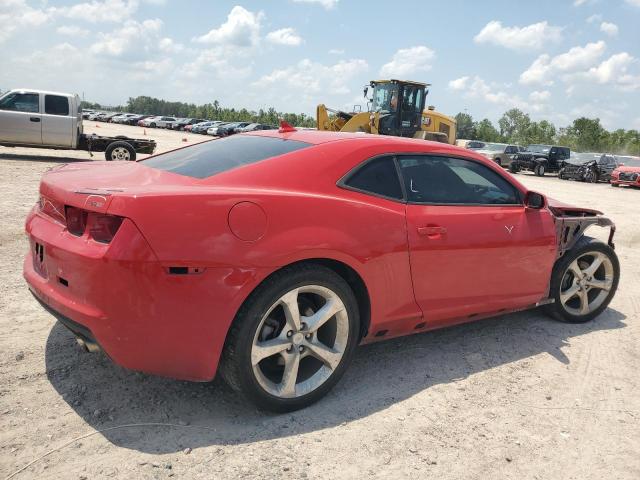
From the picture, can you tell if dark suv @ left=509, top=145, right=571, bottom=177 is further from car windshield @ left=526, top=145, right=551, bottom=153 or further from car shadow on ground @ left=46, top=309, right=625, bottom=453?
car shadow on ground @ left=46, top=309, right=625, bottom=453

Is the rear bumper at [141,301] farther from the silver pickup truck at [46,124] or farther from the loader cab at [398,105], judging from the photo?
the loader cab at [398,105]

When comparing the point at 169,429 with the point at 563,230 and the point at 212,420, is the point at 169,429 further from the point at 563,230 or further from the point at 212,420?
the point at 563,230

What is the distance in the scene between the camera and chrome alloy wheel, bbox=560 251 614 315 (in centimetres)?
452

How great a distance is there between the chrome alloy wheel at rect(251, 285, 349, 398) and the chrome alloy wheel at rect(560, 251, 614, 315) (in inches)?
96.2

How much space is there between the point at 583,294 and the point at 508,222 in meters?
1.40

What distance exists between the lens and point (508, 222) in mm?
3779

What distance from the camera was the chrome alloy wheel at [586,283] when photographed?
4516 mm

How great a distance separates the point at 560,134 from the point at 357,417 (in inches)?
3886

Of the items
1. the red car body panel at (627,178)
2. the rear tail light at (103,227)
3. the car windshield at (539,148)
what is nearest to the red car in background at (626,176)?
the red car body panel at (627,178)

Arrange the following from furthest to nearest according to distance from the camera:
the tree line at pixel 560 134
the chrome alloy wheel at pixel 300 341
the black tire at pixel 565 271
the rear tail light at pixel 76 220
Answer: the tree line at pixel 560 134, the black tire at pixel 565 271, the chrome alloy wheel at pixel 300 341, the rear tail light at pixel 76 220

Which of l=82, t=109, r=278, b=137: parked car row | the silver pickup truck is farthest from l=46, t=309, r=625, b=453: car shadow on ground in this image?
l=82, t=109, r=278, b=137: parked car row

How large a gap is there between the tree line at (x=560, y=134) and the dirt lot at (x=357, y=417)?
175 feet

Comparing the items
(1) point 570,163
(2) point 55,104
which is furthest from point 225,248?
(1) point 570,163

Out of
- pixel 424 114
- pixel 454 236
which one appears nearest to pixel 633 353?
pixel 454 236
